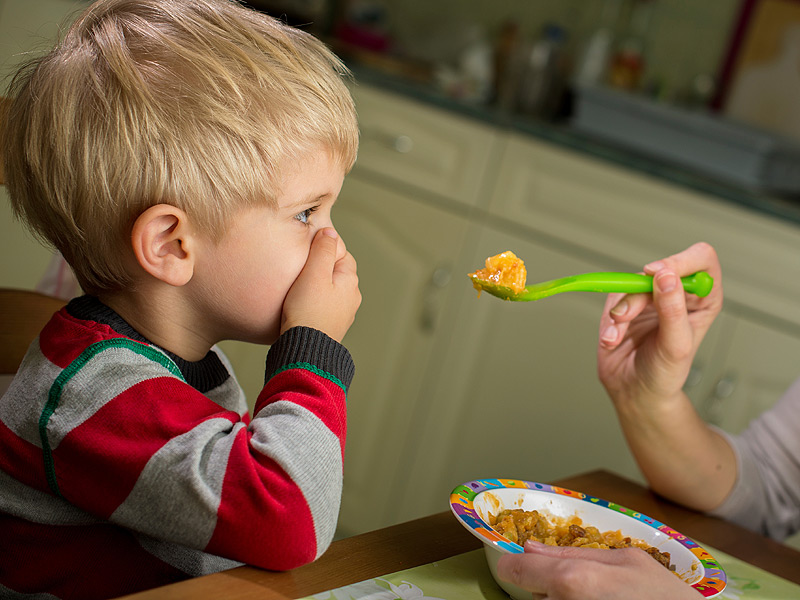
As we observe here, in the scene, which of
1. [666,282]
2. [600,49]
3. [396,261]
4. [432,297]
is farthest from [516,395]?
[666,282]

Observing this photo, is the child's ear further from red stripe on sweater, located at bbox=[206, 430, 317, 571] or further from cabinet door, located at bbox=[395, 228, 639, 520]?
cabinet door, located at bbox=[395, 228, 639, 520]

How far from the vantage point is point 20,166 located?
70cm

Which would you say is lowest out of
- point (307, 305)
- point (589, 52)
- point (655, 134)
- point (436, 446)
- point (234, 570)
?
point (436, 446)

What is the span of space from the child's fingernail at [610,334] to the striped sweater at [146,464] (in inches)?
13.0

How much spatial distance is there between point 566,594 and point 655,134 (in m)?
1.59

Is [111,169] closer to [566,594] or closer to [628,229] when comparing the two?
[566,594]

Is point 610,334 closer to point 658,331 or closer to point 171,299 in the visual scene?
point 658,331

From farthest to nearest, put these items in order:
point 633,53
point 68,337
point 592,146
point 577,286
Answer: point 633,53 < point 592,146 < point 577,286 < point 68,337

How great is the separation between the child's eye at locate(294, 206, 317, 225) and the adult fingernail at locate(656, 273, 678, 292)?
0.36m

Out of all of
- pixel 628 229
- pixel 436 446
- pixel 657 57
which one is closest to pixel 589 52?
pixel 657 57

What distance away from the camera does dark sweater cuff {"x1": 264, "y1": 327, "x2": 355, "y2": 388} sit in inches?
26.7

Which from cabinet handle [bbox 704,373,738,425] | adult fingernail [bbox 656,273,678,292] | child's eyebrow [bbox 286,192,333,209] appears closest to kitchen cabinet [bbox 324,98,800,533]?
cabinet handle [bbox 704,373,738,425]

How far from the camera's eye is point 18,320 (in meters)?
0.90

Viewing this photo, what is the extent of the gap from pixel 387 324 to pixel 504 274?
124cm
